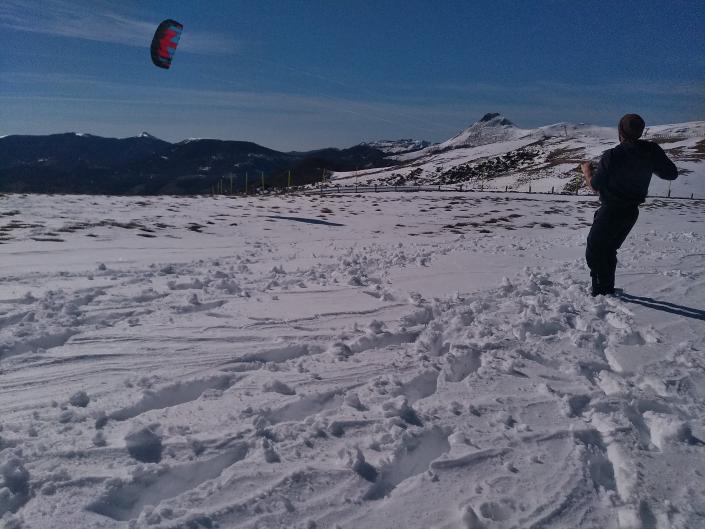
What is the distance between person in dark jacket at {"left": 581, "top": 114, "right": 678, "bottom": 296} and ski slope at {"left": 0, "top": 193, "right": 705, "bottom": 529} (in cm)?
48

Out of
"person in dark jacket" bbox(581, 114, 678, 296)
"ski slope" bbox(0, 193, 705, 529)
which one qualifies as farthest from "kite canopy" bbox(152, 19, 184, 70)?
"person in dark jacket" bbox(581, 114, 678, 296)

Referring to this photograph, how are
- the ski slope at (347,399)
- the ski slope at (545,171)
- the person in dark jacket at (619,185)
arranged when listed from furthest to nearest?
the ski slope at (545,171), the person in dark jacket at (619,185), the ski slope at (347,399)

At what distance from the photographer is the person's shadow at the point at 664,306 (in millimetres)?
4691

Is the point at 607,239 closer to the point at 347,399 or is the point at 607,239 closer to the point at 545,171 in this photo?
the point at 347,399

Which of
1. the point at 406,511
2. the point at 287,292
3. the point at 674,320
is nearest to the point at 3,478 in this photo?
the point at 406,511

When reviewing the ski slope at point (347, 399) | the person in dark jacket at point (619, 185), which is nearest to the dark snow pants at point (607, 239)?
the person in dark jacket at point (619, 185)

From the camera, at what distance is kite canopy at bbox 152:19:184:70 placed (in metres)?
16.8

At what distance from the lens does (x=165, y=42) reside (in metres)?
17.5

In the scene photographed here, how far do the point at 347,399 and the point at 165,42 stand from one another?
19129mm

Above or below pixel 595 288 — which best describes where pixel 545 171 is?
above

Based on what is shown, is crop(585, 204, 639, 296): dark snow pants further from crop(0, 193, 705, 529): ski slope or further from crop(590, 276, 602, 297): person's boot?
crop(0, 193, 705, 529): ski slope

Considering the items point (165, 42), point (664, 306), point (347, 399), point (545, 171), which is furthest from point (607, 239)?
point (545, 171)

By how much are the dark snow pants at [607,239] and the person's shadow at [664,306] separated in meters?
0.22

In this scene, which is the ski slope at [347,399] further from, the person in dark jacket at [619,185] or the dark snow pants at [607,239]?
the person in dark jacket at [619,185]
